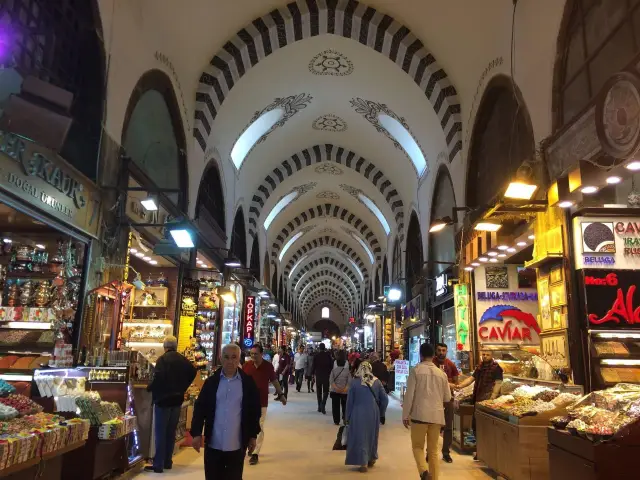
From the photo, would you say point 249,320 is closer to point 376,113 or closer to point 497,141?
point 376,113

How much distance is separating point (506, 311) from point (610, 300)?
8.90 feet

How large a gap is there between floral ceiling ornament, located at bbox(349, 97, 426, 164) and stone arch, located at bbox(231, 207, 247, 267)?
402cm

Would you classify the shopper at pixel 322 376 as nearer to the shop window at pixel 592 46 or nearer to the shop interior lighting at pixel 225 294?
the shop interior lighting at pixel 225 294

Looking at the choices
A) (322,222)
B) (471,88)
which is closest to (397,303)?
(322,222)

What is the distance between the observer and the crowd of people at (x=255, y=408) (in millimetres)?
3252

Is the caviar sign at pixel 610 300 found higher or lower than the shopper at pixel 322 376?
higher

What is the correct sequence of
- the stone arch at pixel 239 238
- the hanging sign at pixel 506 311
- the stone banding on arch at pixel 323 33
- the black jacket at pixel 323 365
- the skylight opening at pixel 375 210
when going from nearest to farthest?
the hanging sign at pixel 506 311 < the stone banding on arch at pixel 323 33 < the black jacket at pixel 323 365 < the stone arch at pixel 239 238 < the skylight opening at pixel 375 210

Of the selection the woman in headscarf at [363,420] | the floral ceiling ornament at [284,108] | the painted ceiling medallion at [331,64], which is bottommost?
the woman in headscarf at [363,420]

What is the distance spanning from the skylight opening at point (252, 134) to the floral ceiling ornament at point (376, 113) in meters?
1.76

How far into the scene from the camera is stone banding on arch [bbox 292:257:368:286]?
32.2m

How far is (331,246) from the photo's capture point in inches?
1080

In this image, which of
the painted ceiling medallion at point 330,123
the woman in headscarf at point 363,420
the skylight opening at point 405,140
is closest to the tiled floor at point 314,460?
the woman in headscarf at point 363,420

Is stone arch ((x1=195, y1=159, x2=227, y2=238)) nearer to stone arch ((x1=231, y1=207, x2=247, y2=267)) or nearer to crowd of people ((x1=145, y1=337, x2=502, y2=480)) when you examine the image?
stone arch ((x1=231, y1=207, x2=247, y2=267))

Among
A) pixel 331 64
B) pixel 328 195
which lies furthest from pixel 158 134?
pixel 328 195
